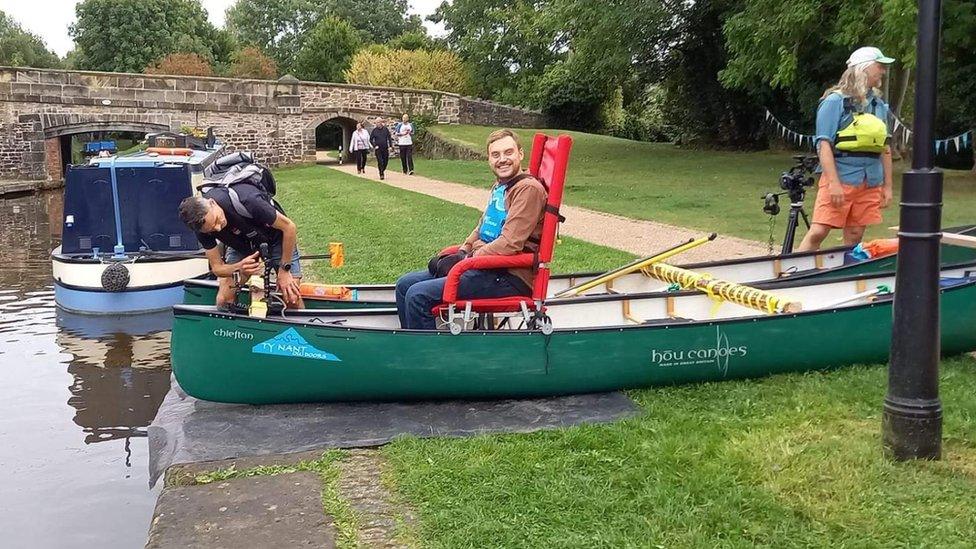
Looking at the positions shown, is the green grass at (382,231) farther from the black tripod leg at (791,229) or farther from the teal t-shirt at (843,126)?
the teal t-shirt at (843,126)

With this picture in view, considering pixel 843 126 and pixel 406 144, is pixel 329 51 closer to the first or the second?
pixel 406 144

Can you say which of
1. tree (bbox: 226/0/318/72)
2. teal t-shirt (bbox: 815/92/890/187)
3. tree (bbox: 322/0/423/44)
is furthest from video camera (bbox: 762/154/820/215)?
tree (bbox: 226/0/318/72)

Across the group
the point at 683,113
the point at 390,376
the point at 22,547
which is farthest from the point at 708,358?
the point at 683,113

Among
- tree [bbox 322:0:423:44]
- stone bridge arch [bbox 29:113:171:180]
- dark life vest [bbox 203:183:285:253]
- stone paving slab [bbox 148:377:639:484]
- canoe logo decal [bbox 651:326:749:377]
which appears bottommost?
stone paving slab [bbox 148:377:639:484]

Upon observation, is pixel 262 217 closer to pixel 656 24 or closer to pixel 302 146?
pixel 656 24

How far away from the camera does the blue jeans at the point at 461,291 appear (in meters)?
5.48

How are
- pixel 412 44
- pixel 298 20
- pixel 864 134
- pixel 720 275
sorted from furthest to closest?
pixel 298 20 < pixel 412 44 < pixel 720 275 < pixel 864 134

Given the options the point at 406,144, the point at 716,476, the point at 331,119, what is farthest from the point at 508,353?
the point at 331,119

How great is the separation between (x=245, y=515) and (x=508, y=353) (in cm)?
177

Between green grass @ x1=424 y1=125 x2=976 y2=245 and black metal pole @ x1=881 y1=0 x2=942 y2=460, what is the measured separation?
7.17m

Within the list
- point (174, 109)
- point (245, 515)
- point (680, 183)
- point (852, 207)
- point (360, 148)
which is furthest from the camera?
point (174, 109)

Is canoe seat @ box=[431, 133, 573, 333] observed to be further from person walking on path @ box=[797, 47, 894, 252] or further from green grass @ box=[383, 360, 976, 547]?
person walking on path @ box=[797, 47, 894, 252]

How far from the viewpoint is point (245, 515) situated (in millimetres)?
4141

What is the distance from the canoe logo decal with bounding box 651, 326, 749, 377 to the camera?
5344 mm
